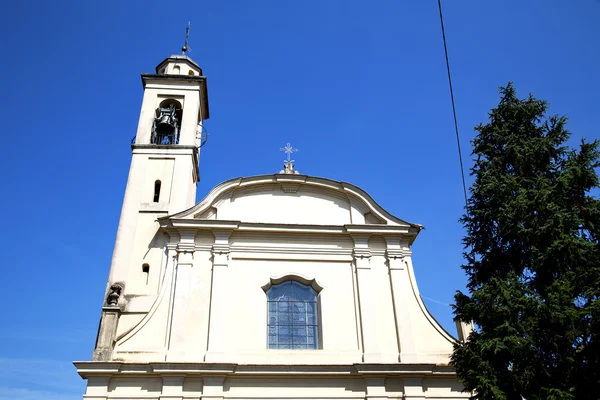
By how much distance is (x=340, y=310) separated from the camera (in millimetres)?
12977

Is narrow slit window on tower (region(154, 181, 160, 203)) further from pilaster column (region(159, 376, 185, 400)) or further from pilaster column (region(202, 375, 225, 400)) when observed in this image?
pilaster column (region(202, 375, 225, 400))

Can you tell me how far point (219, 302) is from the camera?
1252 centimetres

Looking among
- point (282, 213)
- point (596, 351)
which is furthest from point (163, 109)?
point (596, 351)

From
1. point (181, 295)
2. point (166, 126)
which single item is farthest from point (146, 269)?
point (166, 126)

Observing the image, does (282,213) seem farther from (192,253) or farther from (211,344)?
(211,344)

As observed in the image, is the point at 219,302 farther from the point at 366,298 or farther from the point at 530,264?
the point at 530,264

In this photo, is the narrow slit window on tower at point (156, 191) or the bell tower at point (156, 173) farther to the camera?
the narrow slit window on tower at point (156, 191)

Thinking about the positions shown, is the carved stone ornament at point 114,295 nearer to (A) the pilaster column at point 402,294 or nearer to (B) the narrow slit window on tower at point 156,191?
(B) the narrow slit window on tower at point 156,191

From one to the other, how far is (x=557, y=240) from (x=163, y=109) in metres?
12.4

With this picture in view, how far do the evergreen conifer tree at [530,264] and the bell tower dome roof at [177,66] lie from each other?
10.8 m

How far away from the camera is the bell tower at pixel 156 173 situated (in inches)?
527

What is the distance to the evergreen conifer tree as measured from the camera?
9039 mm

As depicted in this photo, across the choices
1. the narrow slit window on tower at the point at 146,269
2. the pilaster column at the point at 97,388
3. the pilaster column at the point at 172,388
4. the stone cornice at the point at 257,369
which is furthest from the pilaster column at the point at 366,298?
the pilaster column at the point at 97,388

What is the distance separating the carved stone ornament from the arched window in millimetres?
3591
